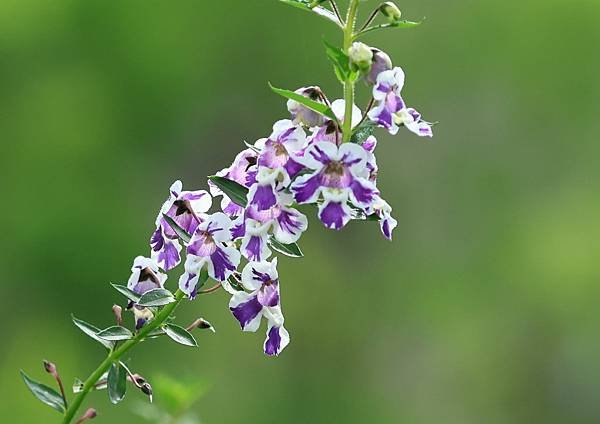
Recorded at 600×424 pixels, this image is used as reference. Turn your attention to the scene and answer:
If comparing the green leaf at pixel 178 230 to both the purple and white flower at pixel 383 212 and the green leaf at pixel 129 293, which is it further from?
the purple and white flower at pixel 383 212

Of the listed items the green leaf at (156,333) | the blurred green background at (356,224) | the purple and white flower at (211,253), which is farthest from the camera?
the blurred green background at (356,224)

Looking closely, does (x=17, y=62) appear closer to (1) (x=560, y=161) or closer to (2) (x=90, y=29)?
(2) (x=90, y=29)

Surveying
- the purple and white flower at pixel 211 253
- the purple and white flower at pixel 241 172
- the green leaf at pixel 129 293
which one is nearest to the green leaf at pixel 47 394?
the green leaf at pixel 129 293

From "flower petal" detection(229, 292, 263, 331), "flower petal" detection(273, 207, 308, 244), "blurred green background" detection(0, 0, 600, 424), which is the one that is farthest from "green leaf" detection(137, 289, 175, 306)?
"blurred green background" detection(0, 0, 600, 424)

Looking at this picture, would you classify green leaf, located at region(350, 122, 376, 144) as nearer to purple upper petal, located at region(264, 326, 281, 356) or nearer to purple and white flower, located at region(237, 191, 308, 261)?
purple and white flower, located at region(237, 191, 308, 261)

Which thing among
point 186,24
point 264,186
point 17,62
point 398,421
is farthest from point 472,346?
point 264,186

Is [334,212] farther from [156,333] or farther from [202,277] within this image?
[156,333]
